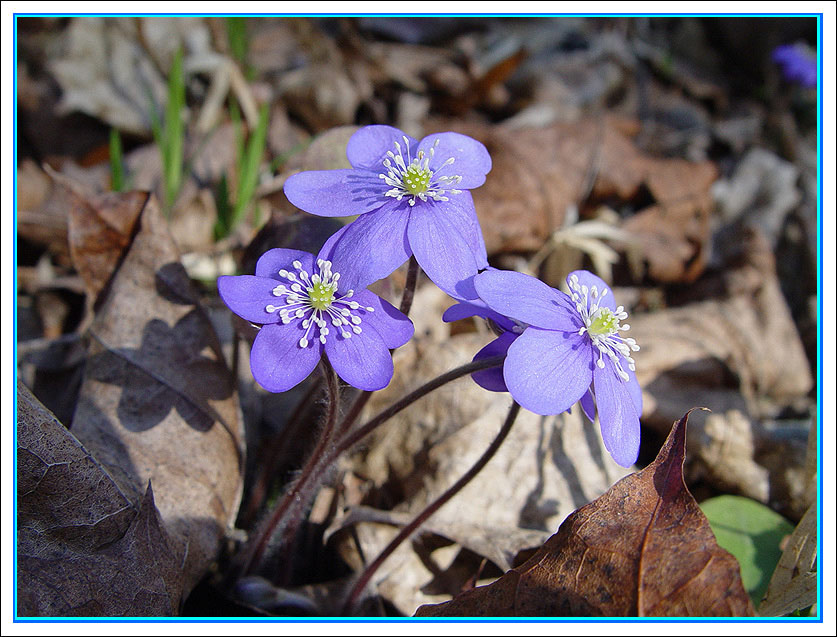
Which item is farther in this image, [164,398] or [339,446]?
[164,398]

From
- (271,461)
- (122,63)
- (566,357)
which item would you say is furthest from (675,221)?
(122,63)

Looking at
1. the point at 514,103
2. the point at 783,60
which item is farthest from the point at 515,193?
the point at 783,60

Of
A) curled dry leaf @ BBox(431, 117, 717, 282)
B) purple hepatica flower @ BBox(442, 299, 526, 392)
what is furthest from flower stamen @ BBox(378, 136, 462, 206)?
curled dry leaf @ BBox(431, 117, 717, 282)

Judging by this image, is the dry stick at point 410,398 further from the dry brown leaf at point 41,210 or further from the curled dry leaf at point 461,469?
the dry brown leaf at point 41,210

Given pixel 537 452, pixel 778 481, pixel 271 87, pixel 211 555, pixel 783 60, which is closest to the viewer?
pixel 211 555

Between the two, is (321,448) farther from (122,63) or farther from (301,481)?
(122,63)

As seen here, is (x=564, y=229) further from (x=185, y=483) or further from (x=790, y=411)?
(x=185, y=483)
